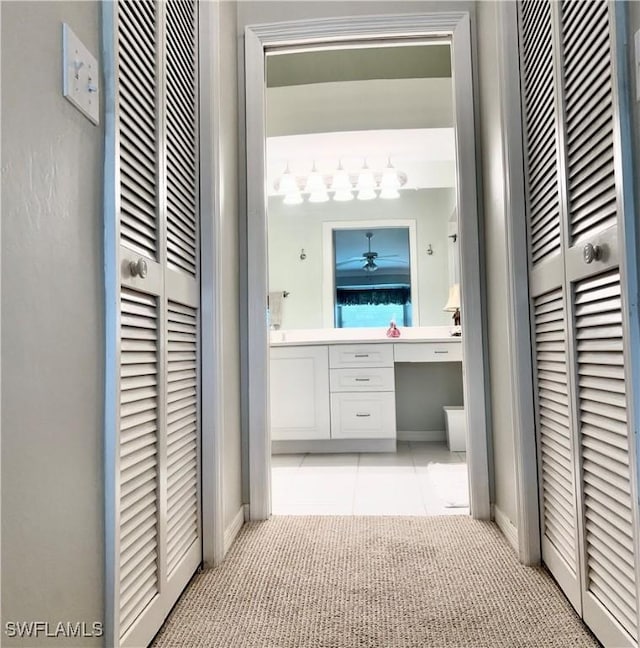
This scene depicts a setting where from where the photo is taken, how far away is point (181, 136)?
1579mm

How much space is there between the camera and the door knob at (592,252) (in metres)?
1.10

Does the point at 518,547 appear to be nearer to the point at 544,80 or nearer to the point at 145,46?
the point at 544,80

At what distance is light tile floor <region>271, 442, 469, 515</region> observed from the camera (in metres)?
2.30

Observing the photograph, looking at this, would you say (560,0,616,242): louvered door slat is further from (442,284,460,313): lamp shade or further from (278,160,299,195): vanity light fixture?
(278,160,299,195): vanity light fixture

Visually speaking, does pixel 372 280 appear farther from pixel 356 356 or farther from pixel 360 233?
pixel 356 356

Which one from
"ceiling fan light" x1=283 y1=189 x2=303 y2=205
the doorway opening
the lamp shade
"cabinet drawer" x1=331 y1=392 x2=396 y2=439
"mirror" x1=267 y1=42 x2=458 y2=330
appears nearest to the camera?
the doorway opening

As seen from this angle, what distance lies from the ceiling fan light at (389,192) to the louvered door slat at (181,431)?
8.80 feet

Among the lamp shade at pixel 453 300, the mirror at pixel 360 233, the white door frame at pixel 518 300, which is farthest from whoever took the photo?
the mirror at pixel 360 233

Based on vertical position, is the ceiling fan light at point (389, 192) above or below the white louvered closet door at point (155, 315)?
above

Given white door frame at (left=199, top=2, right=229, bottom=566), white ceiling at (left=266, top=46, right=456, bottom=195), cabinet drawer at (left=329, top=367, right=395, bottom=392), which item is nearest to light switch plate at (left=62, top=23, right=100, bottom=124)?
white door frame at (left=199, top=2, right=229, bottom=566)

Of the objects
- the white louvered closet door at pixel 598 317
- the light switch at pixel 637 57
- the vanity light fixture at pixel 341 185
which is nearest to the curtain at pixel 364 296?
the vanity light fixture at pixel 341 185

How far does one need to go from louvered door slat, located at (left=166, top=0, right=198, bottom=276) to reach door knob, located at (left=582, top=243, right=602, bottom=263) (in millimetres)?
1042

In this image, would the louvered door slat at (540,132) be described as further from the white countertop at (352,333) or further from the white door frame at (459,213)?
the white countertop at (352,333)

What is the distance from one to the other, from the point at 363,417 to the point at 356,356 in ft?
1.35
